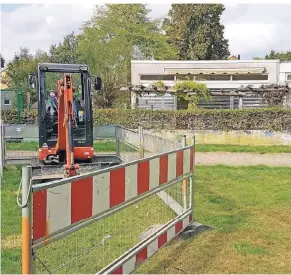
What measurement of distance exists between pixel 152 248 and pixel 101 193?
151 cm

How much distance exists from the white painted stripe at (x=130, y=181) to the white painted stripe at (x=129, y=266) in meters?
0.60

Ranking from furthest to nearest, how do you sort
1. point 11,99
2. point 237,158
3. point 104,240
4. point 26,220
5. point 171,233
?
point 11,99 < point 237,158 < point 171,233 < point 104,240 < point 26,220

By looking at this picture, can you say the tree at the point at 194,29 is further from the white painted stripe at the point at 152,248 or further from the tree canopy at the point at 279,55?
the white painted stripe at the point at 152,248

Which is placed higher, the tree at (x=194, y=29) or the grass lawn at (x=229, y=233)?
the tree at (x=194, y=29)

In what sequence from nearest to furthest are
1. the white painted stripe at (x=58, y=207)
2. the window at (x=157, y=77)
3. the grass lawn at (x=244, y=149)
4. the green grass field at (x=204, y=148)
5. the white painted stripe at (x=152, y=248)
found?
the white painted stripe at (x=58, y=207) < the white painted stripe at (x=152, y=248) < the green grass field at (x=204, y=148) < the grass lawn at (x=244, y=149) < the window at (x=157, y=77)

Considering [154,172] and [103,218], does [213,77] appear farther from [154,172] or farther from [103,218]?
[103,218]

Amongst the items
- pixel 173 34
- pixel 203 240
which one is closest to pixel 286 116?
pixel 203 240

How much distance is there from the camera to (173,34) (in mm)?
65250

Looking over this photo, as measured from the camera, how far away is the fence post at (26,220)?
3.33 m

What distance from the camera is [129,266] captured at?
4.89 metres

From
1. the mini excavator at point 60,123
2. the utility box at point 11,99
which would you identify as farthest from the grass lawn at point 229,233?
the utility box at point 11,99

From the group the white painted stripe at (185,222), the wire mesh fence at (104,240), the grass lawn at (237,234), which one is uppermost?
the wire mesh fence at (104,240)

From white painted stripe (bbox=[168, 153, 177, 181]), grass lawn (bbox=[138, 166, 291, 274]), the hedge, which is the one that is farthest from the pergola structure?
white painted stripe (bbox=[168, 153, 177, 181])

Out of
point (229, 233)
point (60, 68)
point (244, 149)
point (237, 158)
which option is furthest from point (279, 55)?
point (229, 233)
